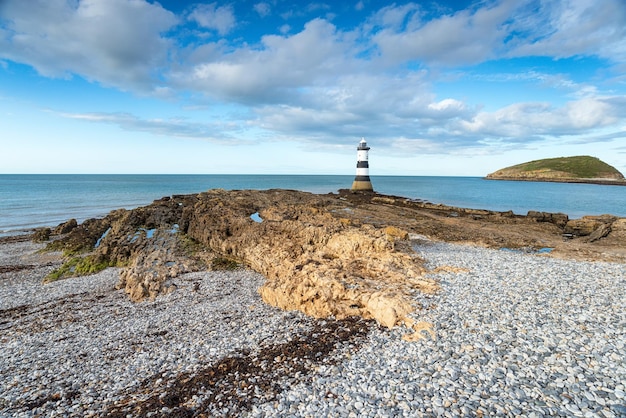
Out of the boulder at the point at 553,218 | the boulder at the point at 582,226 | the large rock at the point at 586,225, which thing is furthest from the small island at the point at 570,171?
the boulder at the point at 582,226

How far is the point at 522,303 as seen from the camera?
10.5 meters

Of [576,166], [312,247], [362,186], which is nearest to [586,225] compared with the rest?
[312,247]

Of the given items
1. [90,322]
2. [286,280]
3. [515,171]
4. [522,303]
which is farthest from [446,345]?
[515,171]

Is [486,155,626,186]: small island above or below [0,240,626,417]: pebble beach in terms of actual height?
above

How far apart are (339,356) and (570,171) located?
197 meters

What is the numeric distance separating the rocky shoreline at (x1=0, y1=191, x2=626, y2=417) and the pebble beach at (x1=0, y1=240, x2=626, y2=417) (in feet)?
0.13

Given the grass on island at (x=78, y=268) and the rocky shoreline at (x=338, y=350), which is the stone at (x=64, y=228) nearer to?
the grass on island at (x=78, y=268)

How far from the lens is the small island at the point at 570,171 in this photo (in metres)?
150

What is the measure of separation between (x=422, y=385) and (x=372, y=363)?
1352 millimetres

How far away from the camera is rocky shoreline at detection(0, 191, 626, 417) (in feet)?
21.9

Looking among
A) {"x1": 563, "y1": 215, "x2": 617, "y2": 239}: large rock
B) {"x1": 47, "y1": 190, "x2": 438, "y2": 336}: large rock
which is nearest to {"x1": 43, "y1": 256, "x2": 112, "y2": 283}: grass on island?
{"x1": 47, "y1": 190, "x2": 438, "y2": 336}: large rock

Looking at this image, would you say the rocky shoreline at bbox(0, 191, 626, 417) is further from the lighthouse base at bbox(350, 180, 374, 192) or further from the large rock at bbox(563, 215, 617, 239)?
the lighthouse base at bbox(350, 180, 374, 192)

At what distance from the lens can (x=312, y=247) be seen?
1820 centimetres

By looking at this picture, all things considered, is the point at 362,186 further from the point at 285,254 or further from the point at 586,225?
the point at 285,254
